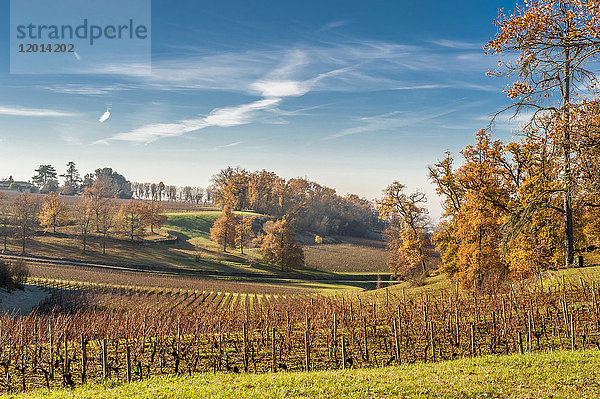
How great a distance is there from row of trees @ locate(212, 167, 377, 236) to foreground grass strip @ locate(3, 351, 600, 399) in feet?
288

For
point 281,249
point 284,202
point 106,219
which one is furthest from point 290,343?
point 284,202

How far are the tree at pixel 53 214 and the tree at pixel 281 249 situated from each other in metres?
40.0

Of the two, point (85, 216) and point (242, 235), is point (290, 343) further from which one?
point (85, 216)

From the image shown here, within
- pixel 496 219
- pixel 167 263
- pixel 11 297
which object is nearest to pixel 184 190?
pixel 167 263

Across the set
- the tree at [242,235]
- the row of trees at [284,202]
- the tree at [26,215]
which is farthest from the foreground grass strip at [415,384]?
the row of trees at [284,202]

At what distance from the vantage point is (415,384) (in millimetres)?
9938

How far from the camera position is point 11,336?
16.5 meters

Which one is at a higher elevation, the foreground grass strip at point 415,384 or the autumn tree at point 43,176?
the autumn tree at point 43,176

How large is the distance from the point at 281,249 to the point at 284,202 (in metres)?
45.5

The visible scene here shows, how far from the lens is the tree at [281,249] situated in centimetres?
6875

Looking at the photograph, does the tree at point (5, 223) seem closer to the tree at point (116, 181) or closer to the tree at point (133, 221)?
the tree at point (133, 221)

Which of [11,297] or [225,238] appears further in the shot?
[225,238]

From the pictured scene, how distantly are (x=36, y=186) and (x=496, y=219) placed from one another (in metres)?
162

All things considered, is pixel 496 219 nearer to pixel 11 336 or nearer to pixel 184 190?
pixel 11 336
